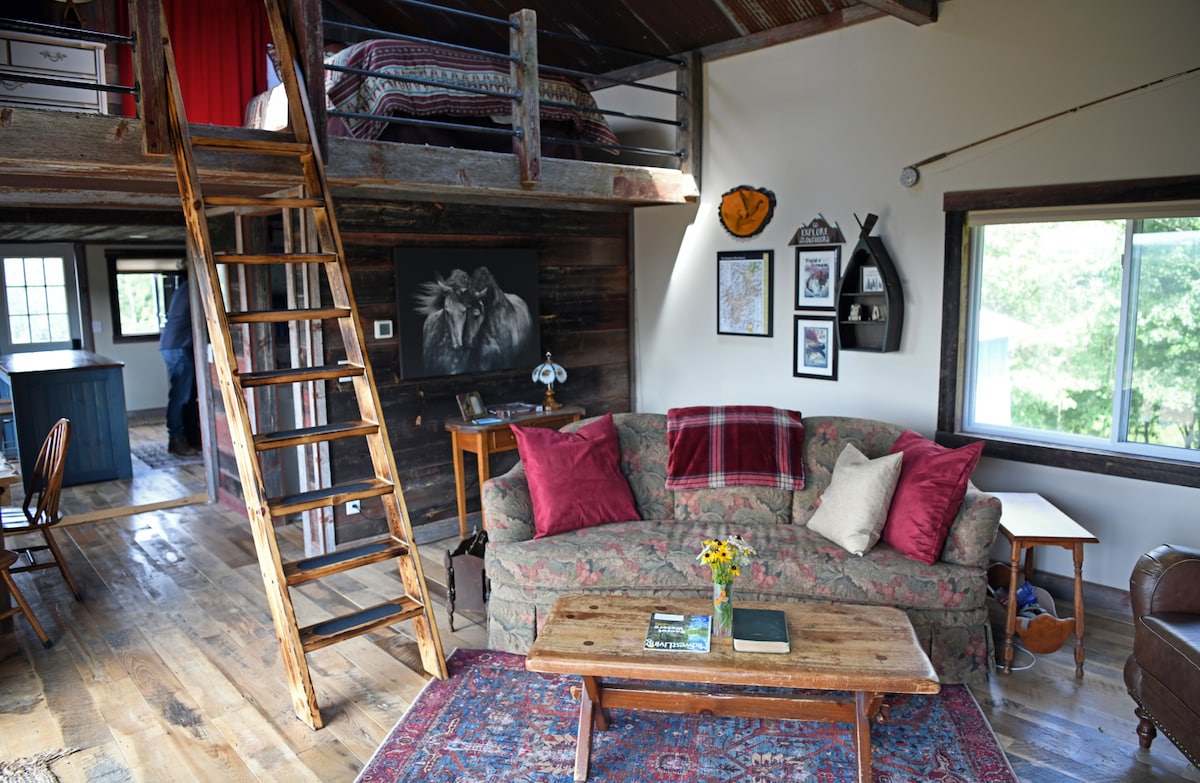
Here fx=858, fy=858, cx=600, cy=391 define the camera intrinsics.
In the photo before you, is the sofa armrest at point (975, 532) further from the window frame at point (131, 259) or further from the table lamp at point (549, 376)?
the window frame at point (131, 259)

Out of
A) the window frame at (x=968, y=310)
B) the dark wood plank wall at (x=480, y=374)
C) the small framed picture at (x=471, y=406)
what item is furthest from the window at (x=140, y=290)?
the window frame at (x=968, y=310)

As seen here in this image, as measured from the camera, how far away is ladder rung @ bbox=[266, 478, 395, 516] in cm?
308

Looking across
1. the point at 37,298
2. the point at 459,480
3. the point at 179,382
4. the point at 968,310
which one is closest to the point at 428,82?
the point at 459,480

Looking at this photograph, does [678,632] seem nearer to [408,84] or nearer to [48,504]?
[408,84]

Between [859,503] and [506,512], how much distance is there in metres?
1.45

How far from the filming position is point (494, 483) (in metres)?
3.67

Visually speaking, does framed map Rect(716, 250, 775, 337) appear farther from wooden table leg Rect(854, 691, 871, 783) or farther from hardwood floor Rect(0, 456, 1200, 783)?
wooden table leg Rect(854, 691, 871, 783)

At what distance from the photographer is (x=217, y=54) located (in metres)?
5.91

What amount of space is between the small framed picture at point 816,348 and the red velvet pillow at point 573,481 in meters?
1.57

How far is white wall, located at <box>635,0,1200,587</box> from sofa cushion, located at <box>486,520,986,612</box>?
126 cm

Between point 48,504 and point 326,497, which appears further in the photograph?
point 48,504

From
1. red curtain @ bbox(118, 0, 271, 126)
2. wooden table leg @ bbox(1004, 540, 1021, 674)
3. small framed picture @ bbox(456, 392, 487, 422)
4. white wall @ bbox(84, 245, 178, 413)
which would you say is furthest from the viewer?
white wall @ bbox(84, 245, 178, 413)

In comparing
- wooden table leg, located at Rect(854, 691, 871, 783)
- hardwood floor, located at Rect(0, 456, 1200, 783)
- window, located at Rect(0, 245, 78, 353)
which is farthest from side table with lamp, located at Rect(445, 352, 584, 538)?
window, located at Rect(0, 245, 78, 353)

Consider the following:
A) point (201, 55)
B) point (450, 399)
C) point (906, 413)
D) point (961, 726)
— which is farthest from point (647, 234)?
point (961, 726)
